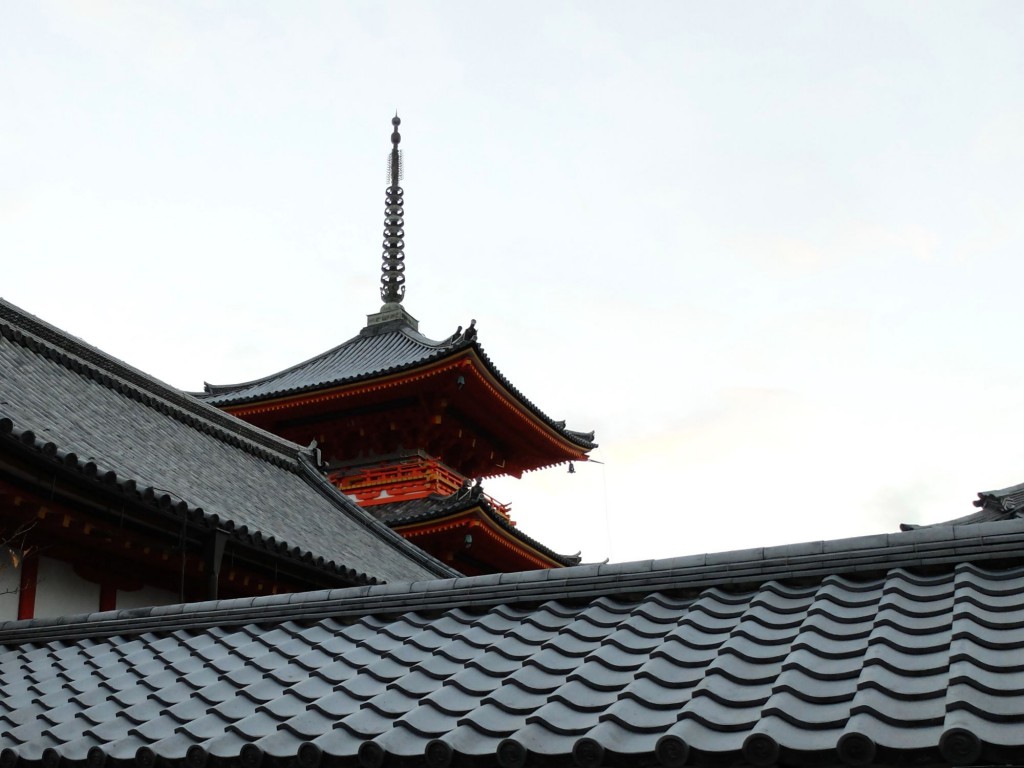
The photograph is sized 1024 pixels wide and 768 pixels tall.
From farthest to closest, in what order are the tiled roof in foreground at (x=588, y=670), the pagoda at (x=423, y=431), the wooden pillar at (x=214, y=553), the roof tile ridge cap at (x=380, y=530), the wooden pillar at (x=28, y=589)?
the pagoda at (x=423, y=431), the roof tile ridge cap at (x=380, y=530), the wooden pillar at (x=214, y=553), the wooden pillar at (x=28, y=589), the tiled roof in foreground at (x=588, y=670)

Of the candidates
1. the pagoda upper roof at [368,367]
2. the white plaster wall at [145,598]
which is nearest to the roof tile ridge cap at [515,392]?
the pagoda upper roof at [368,367]

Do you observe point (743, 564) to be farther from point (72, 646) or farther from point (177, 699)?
point (72, 646)

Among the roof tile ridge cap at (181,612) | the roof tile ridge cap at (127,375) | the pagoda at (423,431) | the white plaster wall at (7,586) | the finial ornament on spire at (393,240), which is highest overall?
the finial ornament on spire at (393,240)

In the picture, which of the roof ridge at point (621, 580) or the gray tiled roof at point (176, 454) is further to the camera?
the gray tiled roof at point (176, 454)

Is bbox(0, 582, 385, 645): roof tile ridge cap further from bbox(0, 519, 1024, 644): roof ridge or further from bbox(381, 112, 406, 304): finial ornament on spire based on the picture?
bbox(381, 112, 406, 304): finial ornament on spire

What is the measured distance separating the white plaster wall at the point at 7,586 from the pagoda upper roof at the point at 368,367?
42.9 feet

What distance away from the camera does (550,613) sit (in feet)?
17.0

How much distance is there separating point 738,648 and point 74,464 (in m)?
5.86

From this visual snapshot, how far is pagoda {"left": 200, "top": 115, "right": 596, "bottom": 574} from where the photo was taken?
68.9 ft

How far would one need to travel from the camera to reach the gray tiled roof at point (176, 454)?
32.0ft

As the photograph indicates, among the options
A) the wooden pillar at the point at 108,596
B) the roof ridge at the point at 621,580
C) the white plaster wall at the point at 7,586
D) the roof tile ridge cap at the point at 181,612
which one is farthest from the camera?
the wooden pillar at the point at 108,596

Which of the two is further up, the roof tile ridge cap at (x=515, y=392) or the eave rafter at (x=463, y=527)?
the roof tile ridge cap at (x=515, y=392)

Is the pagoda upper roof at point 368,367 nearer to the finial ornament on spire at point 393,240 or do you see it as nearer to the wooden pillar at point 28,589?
the finial ornament on spire at point 393,240

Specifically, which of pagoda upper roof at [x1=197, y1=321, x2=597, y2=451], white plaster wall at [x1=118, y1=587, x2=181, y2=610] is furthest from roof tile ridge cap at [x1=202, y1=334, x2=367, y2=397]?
white plaster wall at [x1=118, y1=587, x2=181, y2=610]
